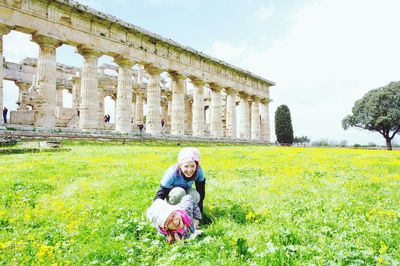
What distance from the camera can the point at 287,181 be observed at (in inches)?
325

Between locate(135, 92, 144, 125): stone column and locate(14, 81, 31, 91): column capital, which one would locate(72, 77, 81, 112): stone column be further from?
locate(135, 92, 144, 125): stone column

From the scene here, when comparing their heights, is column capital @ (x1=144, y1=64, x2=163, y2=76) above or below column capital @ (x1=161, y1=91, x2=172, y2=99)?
below

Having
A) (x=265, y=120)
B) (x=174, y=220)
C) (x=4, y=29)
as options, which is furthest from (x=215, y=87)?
(x=174, y=220)

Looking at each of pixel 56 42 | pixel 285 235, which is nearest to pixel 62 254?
pixel 285 235

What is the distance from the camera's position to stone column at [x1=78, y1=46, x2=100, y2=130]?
24.9m

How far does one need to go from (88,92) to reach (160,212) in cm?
2288

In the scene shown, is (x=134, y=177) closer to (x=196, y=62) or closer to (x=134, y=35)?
(x=134, y=35)

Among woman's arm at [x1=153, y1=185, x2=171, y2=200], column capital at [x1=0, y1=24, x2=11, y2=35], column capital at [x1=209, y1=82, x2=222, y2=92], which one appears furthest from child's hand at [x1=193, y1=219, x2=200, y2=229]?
column capital at [x1=209, y1=82, x2=222, y2=92]

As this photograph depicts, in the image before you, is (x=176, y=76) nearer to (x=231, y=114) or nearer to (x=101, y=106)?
(x=231, y=114)

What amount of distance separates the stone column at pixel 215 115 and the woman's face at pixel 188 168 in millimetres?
31923

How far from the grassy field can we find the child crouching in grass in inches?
6.5

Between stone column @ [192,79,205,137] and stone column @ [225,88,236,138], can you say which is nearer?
stone column @ [192,79,205,137]

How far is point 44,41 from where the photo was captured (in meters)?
22.7

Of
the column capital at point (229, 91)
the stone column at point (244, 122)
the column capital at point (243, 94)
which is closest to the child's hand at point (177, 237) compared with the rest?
the column capital at point (229, 91)
